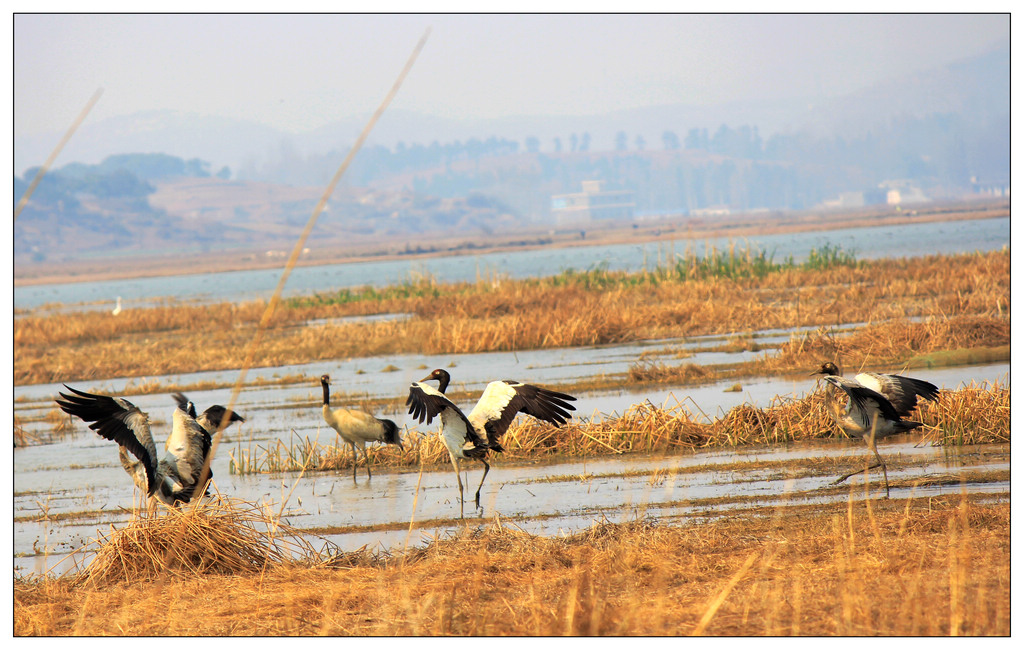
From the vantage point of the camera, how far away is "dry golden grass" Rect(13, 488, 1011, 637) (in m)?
5.11

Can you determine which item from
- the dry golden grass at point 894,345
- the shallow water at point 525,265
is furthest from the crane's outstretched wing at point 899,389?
the shallow water at point 525,265

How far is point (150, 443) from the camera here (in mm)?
7148

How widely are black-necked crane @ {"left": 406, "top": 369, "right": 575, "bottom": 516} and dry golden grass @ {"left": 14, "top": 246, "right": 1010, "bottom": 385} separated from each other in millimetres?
12047

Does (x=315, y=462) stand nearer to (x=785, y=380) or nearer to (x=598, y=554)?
(x=598, y=554)

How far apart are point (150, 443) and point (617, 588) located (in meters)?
3.54

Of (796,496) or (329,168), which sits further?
(796,496)

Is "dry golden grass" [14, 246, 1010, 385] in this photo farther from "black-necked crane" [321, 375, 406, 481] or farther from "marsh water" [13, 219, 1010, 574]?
"black-necked crane" [321, 375, 406, 481]

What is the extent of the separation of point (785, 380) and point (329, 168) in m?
12.5

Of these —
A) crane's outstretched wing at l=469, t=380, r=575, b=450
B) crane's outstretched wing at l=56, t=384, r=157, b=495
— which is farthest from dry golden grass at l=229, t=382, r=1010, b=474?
crane's outstretched wing at l=56, t=384, r=157, b=495

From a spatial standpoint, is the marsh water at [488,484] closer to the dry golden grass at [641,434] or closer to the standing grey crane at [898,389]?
the dry golden grass at [641,434]

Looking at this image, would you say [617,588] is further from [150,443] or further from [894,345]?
[894,345]

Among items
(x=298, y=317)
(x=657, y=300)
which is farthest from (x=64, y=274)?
(x=657, y=300)

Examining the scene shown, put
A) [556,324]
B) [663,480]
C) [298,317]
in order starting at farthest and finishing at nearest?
1. [298,317]
2. [556,324]
3. [663,480]

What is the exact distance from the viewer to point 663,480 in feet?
31.0
